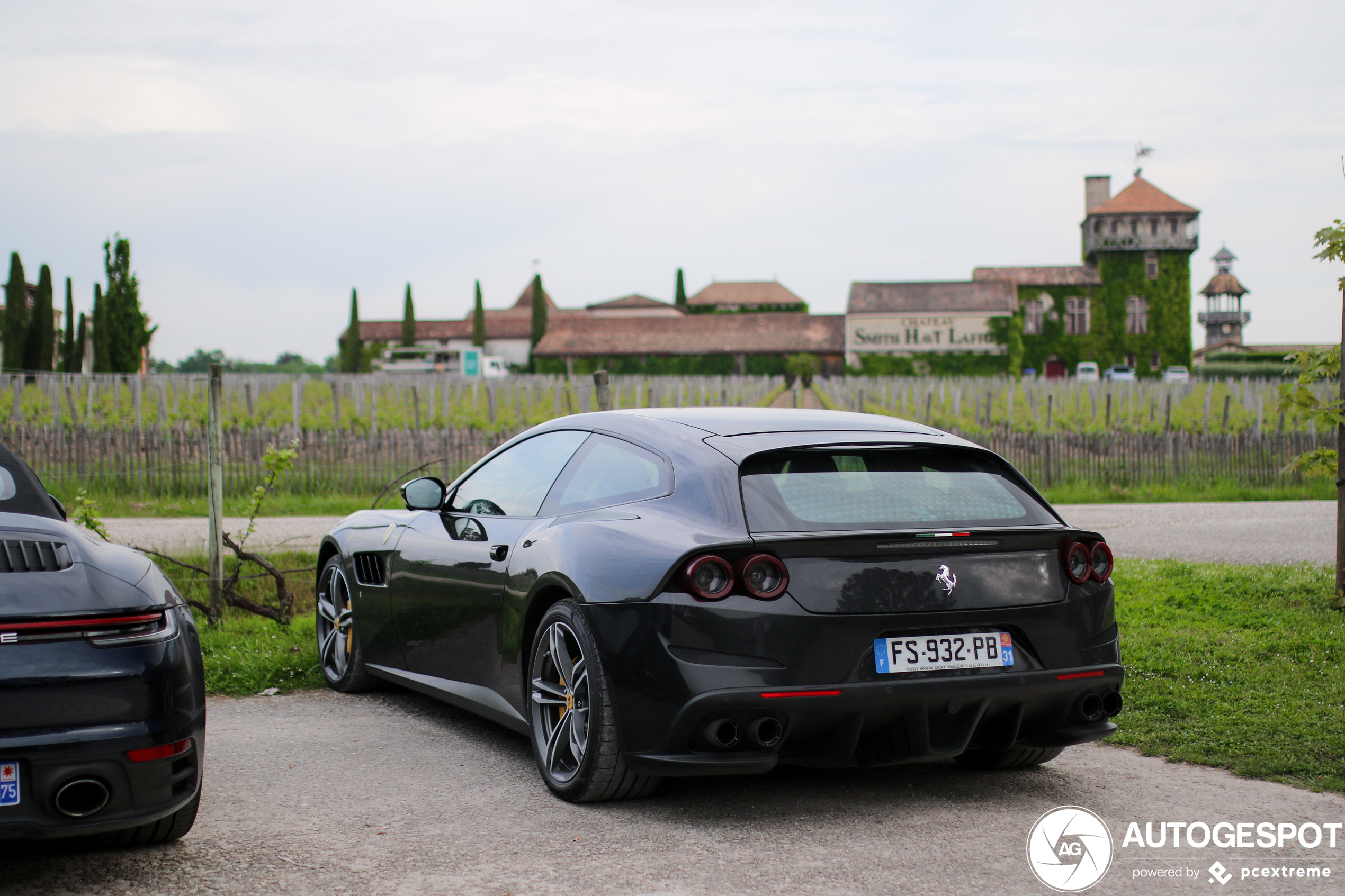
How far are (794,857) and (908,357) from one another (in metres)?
78.7

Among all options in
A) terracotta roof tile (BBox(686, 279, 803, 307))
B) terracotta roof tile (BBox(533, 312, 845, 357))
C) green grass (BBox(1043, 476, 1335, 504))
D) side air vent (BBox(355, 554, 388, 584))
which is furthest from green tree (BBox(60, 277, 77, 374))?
terracotta roof tile (BBox(686, 279, 803, 307))

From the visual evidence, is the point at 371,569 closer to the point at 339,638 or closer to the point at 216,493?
the point at 339,638

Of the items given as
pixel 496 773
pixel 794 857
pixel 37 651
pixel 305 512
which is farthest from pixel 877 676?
pixel 305 512

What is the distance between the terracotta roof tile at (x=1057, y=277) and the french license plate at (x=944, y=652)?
7886 cm

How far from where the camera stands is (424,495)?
5531 millimetres

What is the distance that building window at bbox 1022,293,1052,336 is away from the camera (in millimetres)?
78562

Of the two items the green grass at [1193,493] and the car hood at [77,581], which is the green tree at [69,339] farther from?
the car hood at [77,581]

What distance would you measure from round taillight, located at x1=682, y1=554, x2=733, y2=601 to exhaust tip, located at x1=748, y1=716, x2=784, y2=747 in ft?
1.33

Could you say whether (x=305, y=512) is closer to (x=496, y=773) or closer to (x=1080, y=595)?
(x=496, y=773)

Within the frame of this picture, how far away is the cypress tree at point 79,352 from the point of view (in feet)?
194

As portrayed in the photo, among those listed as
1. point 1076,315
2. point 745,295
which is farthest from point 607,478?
point 745,295

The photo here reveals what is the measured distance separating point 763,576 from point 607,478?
101 centimetres

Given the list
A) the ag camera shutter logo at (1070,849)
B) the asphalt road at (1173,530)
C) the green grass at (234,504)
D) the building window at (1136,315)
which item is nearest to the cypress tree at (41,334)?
the green grass at (234,504)

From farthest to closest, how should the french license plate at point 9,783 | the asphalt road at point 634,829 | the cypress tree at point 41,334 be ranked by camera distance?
the cypress tree at point 41,334 → the asphalt road at point 634,829 → the french license plate at point 9,783
